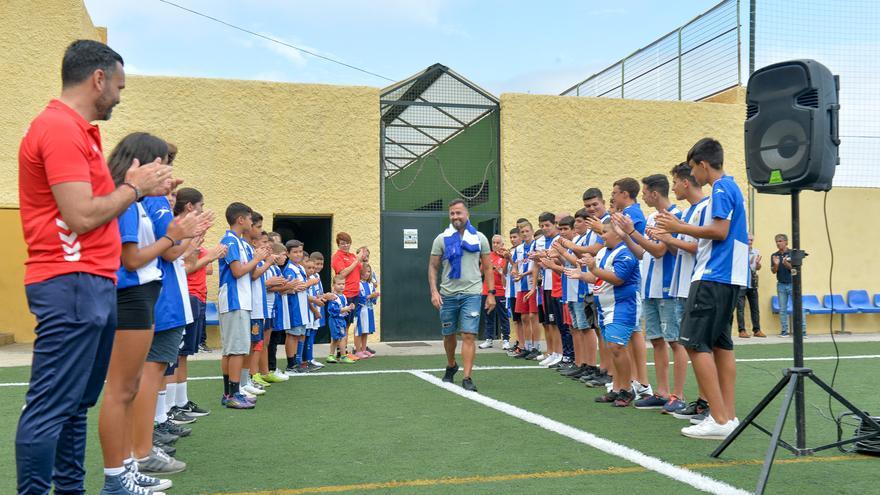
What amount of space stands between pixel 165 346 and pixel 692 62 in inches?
604

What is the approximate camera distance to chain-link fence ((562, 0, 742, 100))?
1600cm

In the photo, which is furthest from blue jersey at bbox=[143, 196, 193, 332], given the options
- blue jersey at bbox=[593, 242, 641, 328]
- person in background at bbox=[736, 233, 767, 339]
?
person in background at bbox=[736, 233, 767, 339]

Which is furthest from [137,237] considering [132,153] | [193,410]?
[193,410]

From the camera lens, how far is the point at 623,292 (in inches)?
Answer: 289

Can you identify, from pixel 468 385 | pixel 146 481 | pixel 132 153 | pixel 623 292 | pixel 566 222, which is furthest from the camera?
pixel 566 222

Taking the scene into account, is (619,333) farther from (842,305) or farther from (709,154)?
(842,305)

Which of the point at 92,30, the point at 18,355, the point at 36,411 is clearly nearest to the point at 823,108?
the point at 36,411

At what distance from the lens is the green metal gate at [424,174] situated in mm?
15062

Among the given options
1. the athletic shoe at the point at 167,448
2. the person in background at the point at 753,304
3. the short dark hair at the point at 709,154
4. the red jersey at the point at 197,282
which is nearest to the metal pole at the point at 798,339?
the short dark hair at the point at 709,154

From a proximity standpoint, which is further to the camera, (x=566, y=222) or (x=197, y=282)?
(x=566, y=222)

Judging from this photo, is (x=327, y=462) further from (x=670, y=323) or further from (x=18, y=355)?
(x=18, y=355)

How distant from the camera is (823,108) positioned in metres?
4.60

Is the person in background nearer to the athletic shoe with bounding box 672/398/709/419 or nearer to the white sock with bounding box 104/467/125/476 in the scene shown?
the athletic shoe with bounding box 672/398/709/419

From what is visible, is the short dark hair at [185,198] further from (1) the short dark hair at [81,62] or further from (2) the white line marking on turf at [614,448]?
(2) the white line marking on turf at [614,448]
